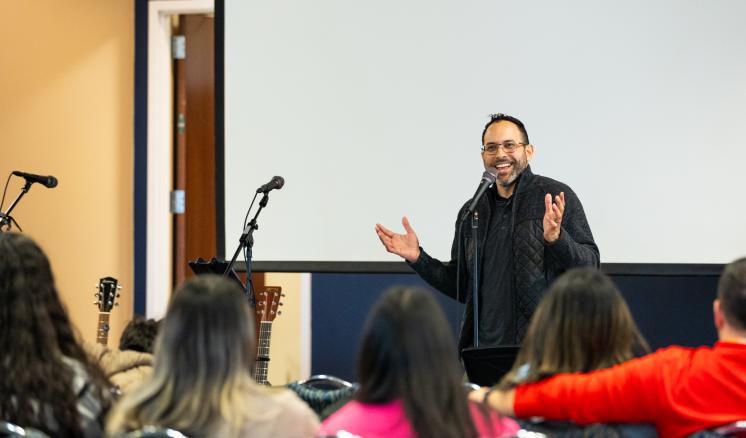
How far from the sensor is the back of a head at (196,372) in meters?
1.95

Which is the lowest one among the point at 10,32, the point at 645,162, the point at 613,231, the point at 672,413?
the point at 672,413

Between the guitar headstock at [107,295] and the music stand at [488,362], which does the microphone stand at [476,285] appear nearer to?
the music stand at [488,362]

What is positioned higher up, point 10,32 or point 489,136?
point 10,32

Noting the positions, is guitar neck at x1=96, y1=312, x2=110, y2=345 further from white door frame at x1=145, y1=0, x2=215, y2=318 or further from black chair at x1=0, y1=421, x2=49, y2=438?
black chair at x1=0, y1=421, x2=49, y2=438

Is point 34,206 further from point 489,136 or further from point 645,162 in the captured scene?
point 645,162

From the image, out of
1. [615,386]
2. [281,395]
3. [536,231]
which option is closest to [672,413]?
[615,386]

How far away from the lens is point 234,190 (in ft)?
16.1

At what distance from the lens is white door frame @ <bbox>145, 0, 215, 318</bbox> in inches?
236

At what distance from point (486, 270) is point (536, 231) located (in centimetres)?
25

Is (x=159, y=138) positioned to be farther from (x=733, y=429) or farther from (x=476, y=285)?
(x=733, y=429)

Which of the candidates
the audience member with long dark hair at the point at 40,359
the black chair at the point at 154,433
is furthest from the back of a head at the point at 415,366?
the audience member with long dark hair at the point at 40,359

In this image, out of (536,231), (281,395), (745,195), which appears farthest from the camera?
(745,195)

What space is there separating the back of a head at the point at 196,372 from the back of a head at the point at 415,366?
0.27 m

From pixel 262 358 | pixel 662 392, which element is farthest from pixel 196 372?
pixel 262 358
